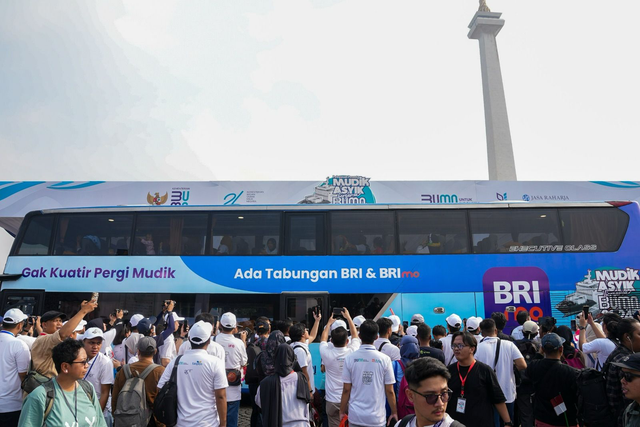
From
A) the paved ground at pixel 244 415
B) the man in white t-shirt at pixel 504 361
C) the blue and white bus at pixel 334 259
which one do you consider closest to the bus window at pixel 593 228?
the blue and white bus at pixel 334 259

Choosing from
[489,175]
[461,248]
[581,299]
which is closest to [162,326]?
[461,248]

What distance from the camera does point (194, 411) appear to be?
12.6 feet

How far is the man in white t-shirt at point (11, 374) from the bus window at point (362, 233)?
601 cm

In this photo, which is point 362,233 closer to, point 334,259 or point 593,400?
A: point 334,259

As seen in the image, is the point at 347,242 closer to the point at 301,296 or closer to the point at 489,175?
the point at 301,296

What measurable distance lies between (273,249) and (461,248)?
3846 mm

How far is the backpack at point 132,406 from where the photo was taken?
12.7 ft

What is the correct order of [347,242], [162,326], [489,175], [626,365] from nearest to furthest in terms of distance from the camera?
[626,365]
[162,326]
[347,242]
[489,175]

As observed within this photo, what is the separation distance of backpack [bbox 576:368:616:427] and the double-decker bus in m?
4.80

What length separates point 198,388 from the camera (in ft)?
12.7

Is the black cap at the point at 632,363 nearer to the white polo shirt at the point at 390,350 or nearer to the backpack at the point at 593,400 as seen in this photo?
the backpack at the point at 593,400

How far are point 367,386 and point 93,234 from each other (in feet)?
25.8

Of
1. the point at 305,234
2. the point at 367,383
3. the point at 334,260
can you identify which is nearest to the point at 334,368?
the point at 367,383

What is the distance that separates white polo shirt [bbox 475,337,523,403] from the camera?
4.50 meters
